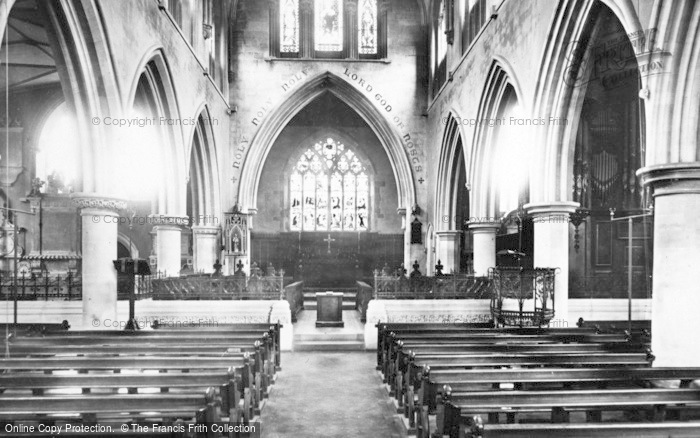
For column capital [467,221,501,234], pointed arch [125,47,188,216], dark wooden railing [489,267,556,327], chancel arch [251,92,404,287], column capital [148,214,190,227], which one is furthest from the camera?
chancel arch [251,92,404,287]

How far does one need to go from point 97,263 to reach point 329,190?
52.3ft

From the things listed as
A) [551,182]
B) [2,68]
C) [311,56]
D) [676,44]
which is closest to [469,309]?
[551,182]

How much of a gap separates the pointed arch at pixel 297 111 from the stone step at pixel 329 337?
404 inches

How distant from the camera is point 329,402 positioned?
24.7 ft

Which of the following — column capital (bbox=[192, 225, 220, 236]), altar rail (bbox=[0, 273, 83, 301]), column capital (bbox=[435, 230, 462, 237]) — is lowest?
altar rail (bbox=[0, 273, 83, 301])

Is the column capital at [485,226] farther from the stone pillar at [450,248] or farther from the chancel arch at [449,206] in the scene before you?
the stone pillar at [450,248]

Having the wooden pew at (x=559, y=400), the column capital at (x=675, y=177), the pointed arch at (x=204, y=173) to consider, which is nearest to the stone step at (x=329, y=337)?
the column capital at (x=675, y=177)

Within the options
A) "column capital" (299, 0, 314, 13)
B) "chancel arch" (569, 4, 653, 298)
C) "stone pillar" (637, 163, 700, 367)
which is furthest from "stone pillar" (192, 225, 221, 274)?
"stone pillar" (637, 163, 700, 367)

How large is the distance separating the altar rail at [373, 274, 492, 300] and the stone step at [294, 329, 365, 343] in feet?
3.55

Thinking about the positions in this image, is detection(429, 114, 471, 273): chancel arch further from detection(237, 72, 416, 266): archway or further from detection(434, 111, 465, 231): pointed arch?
detection(237, 72, 416, 266): archway

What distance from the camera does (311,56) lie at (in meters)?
22.1

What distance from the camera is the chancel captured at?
5449 mm

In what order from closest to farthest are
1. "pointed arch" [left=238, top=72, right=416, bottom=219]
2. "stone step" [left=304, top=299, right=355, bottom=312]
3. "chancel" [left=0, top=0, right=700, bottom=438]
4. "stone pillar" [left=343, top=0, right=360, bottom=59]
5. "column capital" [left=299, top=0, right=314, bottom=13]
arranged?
"chancel" [left=0, top=0, right=700, bottom=438] → "stone step" [left=304, top=299, right=355, bottom=312] → "pointed arch" [left=238, top=72, right=416, bottom=219] → "column capital" [left=299, top=0, right=314, bottom=13] → "stone pillar" [left=343, top=0, right=360, bottom=59]

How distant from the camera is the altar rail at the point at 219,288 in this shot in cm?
1239
